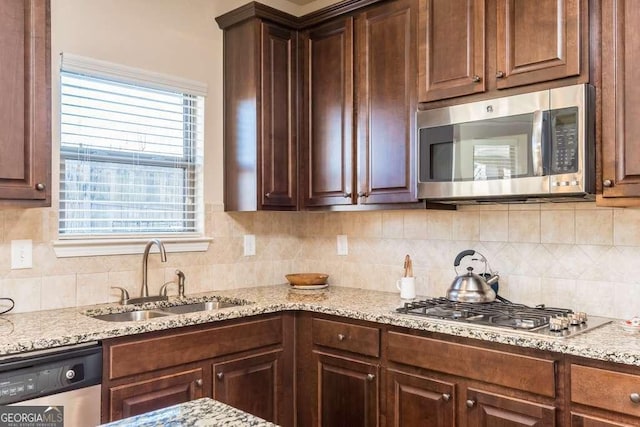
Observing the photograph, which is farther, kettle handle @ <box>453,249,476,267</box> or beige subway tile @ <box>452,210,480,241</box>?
beige subway tile @ <box>452,210,480,241</box>

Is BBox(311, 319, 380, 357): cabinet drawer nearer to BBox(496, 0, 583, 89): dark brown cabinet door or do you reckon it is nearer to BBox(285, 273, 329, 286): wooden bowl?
BBox(285, 273, 329, 286): wooden bowl

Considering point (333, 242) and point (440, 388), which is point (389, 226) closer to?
point (333, 242)

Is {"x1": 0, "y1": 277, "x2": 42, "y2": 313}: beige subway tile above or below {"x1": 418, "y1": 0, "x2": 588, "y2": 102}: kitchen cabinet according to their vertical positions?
below

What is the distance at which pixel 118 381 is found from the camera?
2145mm

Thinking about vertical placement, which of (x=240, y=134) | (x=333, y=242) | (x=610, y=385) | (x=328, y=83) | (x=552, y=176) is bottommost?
(x=610, y=385)

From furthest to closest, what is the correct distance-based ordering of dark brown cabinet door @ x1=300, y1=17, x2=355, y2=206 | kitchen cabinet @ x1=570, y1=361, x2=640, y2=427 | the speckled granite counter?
dark brown cabinet door @ x1=300, y1=17, x2=355, y2=206 < kitchen cabinet @ x1=570, y1=361, x2=640, y2=427 < the speckled granite counter

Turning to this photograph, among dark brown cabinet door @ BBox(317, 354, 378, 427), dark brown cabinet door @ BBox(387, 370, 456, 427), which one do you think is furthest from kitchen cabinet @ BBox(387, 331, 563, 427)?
dark brown cabinet door @ BBox(317, 354, 378, 427)

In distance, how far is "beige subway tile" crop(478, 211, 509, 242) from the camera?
2.69m

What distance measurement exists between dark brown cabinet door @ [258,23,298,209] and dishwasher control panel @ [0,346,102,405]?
1326 mm

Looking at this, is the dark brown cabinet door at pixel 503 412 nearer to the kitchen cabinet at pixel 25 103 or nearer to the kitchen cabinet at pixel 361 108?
the kitchen cabinet at pixel 361 108

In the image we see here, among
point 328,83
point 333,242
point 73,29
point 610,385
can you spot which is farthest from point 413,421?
point 73,29

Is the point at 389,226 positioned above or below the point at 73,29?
below

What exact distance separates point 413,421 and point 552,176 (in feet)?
3.79

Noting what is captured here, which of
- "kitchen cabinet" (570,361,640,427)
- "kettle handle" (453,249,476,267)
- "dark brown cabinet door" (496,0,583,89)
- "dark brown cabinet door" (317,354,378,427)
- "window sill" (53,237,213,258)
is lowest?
"dark brown cabinet door" (317,354,378,427)
